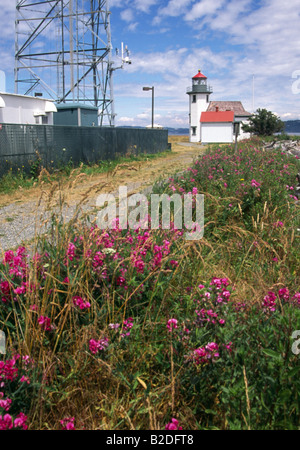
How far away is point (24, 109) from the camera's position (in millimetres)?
17438

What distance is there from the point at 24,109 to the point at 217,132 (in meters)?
38.8

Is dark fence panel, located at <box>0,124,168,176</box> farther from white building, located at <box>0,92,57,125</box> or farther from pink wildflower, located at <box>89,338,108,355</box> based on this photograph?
pink wildflower, located at <box>89,338,108,355</box>

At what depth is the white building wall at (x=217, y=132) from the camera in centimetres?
5212

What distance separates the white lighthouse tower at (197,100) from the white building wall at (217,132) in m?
1.75

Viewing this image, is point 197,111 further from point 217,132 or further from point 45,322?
point 45,322

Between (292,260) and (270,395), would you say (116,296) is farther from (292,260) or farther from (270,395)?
(292,260)

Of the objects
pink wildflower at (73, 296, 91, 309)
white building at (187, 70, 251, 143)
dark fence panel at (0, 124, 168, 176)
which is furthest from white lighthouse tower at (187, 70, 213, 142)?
pink wildflower at (73, 296, 91, 309)

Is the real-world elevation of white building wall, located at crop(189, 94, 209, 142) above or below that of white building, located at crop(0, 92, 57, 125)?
above

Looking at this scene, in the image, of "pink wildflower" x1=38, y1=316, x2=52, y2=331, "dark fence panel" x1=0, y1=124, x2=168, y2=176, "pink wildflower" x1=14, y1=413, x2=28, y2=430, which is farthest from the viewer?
"dark fence panel" x1=0, y1=124, x2=168, y2=176

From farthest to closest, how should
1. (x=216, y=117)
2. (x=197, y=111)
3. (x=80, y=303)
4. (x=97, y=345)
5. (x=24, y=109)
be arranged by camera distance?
(x=197, y=111) → (x=216, y=117) → (x=24, y=109) → (x=80, y=303) → (x=97, y=345)

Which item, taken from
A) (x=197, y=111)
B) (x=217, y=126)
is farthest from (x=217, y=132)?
(x=197, y=111)

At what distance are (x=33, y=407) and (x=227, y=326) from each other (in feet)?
3.74

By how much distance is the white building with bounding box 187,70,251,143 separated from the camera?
5238 cm
